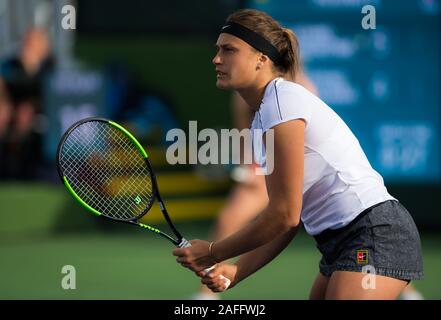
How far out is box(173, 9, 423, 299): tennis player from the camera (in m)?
3.64

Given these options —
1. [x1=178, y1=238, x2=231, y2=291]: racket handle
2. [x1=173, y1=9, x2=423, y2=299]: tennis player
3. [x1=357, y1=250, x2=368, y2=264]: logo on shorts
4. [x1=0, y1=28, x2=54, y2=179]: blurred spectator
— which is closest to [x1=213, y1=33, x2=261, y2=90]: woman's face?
[x1=173, y1=9, x2=423, y2=299]: tennis player

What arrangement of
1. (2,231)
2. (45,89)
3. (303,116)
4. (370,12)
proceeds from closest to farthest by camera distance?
(303,116) → (370,12) → (2,231) → (45,89)

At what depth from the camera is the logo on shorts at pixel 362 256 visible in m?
3.71

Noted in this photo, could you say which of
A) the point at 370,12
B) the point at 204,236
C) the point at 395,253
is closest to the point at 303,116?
the point at 395,253

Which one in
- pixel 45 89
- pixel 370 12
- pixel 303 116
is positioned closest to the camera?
pixel 303 116

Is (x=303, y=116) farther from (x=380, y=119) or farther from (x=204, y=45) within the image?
(x=204, y=45)

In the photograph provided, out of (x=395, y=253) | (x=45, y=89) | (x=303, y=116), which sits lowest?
(x=395, y=253)

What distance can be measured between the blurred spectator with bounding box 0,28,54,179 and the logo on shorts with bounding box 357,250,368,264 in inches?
297

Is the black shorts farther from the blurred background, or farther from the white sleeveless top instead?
the blurred background

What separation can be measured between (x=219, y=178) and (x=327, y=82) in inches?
101

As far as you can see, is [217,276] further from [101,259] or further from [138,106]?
[138,106]

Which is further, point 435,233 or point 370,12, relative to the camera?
point 435,233

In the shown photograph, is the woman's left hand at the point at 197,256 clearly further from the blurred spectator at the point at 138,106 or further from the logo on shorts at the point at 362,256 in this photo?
the blurred spectator at the point at 138,106

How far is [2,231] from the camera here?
9750 mm
